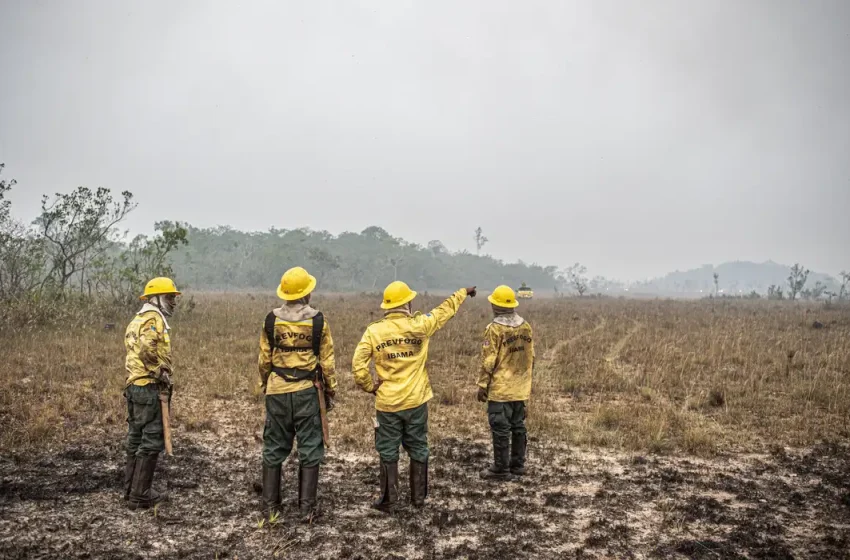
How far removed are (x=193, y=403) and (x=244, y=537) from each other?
465 centimetres

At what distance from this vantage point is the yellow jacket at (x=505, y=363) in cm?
570

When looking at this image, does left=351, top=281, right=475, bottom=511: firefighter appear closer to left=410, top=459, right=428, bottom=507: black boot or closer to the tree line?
left=410, top=459, right=428, bottom=507: black boot

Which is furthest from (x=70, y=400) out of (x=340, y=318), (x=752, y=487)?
(x=340, y=318)

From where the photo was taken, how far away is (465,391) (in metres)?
9.72

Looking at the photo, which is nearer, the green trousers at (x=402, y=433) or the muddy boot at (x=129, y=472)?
the green trousers at (x=402, y=433)

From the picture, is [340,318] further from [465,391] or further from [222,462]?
[222,462]

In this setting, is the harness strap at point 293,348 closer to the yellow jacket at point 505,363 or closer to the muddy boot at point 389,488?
the muddy boot at point 389,488

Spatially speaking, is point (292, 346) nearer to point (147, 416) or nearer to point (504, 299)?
point (147, 416)

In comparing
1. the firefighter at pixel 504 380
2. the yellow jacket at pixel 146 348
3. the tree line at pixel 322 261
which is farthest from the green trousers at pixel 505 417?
the tree line at pixel 322 261

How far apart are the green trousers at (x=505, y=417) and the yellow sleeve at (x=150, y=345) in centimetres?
320

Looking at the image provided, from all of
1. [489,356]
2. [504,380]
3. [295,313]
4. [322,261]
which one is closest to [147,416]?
[295,313]

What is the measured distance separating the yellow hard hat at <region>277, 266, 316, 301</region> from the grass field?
1.89m

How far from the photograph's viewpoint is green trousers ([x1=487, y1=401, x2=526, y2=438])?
5.70 metres

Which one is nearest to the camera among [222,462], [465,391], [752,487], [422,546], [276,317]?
[422,546]
